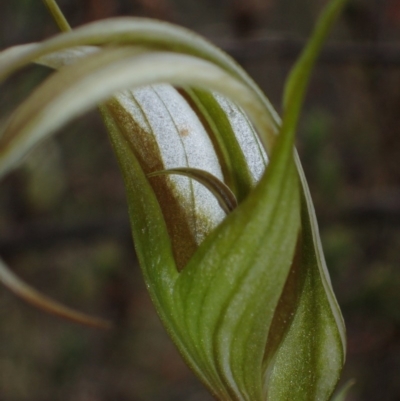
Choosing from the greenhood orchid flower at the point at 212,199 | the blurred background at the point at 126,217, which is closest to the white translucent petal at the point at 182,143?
the greenhood orchid flower at the point at 212,199

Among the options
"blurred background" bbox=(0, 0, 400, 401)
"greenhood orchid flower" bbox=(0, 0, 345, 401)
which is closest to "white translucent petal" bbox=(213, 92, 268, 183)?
"greenhood orchid flower" bbox=(0, 0, 345, 401)

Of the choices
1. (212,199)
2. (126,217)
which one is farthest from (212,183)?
(126,217)

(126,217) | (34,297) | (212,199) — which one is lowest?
(34,297)

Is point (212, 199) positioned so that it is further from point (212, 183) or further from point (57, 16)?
point (57, 16)

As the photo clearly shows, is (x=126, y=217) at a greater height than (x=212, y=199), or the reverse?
(x=126, y=217)

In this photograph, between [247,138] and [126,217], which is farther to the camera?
[126,217]

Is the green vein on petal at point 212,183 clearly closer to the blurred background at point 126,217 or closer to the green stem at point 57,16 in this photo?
the green stem at point 57,16

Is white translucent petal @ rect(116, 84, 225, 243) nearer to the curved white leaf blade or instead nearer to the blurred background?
the curved white leaf blade
